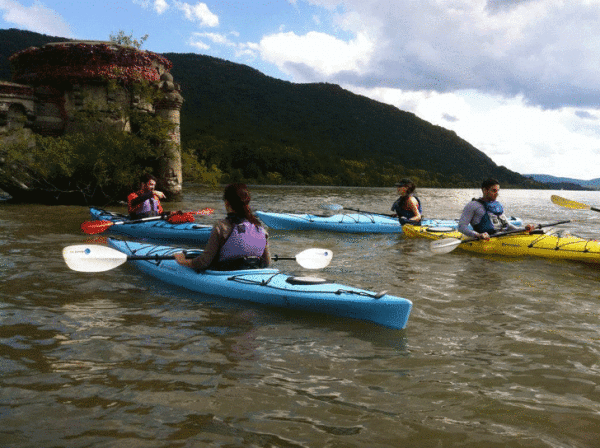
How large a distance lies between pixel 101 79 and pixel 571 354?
60.0 feet

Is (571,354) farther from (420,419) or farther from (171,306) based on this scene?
(171,306)

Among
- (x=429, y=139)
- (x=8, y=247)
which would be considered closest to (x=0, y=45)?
(x=429, y=139)

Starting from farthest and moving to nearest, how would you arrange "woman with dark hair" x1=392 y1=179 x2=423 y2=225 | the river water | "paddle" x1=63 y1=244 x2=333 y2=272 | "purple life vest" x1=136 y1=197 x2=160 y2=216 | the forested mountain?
the forested mountain < "woman with dark hair" x1=392 y1=179 x2=423 y2=225 < "purple life vest" x1=136 y1=197 x2=160 y2=216 < "paddle" x1=63 y1=244 x2=333 y2=272 < the river water

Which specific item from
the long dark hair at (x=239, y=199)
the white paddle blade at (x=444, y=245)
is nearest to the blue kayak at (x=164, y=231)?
the white paddle blade at (x=444, y=245)

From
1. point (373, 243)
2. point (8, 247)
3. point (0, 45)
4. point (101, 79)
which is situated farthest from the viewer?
point (0, 45)

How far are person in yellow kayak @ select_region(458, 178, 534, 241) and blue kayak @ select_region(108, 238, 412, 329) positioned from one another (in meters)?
4.21

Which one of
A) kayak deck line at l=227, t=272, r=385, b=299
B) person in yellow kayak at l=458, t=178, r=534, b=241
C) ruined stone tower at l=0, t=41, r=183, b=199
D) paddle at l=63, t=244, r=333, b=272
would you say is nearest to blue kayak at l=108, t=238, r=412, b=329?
kayak deck line at l=227, t=272, r=385, b=299

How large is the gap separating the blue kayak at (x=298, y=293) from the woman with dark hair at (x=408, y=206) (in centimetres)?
621

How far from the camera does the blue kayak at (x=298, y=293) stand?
4.43 m

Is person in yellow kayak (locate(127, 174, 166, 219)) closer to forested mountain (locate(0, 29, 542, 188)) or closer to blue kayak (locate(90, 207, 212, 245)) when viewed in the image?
blue kayak (locate(90, 207, 212, 245))

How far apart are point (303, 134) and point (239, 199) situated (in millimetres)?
95931

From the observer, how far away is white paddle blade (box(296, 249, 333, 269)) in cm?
591

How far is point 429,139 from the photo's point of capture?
112438 millimetres

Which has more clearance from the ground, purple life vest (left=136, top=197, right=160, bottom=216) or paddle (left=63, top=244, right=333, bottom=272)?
purple life vest (left=136, top=197, right=160, bottom=216)
